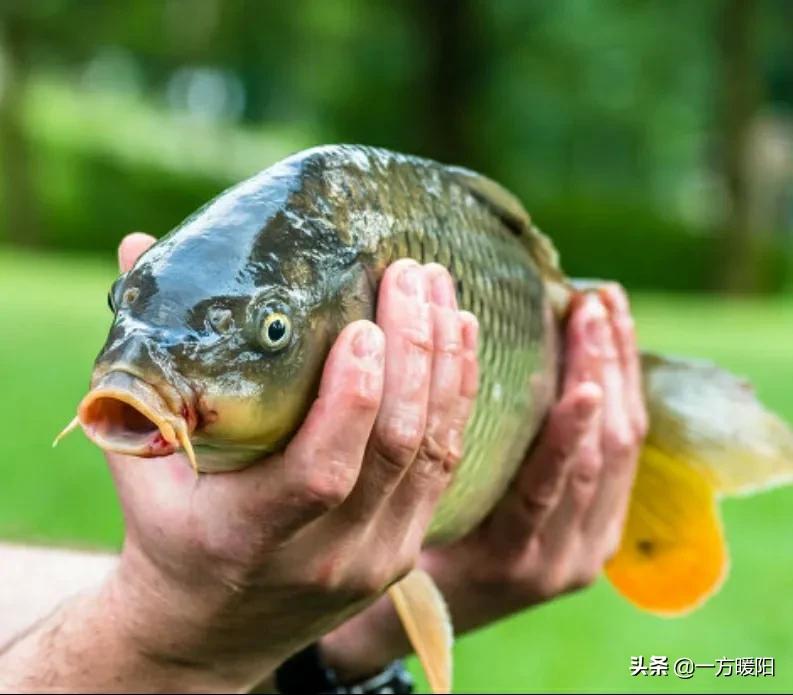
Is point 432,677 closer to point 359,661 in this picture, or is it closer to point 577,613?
point 359,661

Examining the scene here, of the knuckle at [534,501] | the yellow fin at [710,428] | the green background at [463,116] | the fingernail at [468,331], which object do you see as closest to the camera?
the fingernail at [468,331]

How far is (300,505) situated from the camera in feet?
2.87

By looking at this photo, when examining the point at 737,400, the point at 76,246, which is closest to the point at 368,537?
the point at 737,400

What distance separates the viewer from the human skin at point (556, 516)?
1302 mm

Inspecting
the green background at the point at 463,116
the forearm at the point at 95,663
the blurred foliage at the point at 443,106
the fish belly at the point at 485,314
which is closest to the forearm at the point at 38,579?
the forearm at the point at 95,663

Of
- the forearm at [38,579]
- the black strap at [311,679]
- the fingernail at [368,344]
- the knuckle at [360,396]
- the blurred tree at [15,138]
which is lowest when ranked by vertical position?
the blurred tree at [15,138]

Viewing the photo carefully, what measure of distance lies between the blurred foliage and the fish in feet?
28.5

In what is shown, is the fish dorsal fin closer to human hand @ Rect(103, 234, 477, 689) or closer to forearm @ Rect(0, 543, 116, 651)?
human hand @ Rect(103, 234, 477, 689)

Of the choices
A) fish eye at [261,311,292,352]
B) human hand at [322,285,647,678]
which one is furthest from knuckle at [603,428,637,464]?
fish eye at [261,311,292,352]

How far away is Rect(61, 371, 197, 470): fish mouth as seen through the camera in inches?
29.0

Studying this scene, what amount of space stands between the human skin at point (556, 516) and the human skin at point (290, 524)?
0.25 m

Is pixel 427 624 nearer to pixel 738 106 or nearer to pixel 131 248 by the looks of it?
pixel 131 248

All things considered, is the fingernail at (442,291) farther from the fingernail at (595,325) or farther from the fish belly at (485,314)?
the fingernail at (595,325)

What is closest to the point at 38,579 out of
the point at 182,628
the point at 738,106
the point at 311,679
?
the point at 311,679
